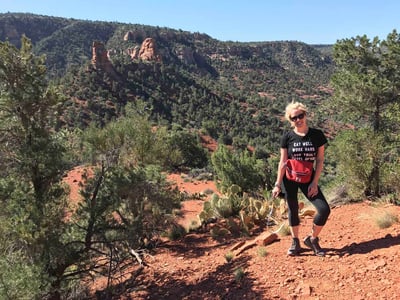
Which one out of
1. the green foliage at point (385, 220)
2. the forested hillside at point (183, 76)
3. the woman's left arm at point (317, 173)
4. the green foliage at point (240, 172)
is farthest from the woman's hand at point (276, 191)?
the green foliage at point (240, 172)

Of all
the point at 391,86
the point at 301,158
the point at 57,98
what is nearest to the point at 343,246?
the point at 301,158

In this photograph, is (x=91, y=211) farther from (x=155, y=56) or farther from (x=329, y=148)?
(x=155, y=56)

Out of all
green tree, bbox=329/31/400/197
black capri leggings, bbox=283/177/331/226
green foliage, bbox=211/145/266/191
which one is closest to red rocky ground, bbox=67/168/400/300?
black capri leggings, bbox=283/177/331/226

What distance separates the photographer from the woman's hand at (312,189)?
4.29m

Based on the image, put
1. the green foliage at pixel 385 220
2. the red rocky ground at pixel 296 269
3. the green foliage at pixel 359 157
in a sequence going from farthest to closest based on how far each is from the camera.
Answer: the green foliage at pixel 359 157 < the green foliage at pixel 385 220 < the red rocky ground at pixel 296 269

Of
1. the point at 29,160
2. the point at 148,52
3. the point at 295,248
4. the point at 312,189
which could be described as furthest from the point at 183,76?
the point at 312,189

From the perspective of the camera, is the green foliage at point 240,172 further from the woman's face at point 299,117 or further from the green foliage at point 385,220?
the woman's face at point 299,117

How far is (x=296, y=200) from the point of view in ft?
15.1

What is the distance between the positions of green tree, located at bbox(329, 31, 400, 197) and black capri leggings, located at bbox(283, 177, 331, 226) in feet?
11.4

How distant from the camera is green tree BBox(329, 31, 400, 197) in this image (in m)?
7.29

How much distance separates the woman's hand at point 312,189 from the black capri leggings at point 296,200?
0.07 m

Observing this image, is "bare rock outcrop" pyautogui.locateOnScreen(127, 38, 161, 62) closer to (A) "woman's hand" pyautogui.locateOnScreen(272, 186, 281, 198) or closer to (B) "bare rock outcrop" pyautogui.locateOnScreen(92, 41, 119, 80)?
(B) "bare rock outcrop" pyautogui.locateOnScreen(92, 41, 119, 80)

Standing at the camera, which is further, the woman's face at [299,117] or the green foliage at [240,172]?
the green foliage at [240,172]

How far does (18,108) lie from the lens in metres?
5.32
